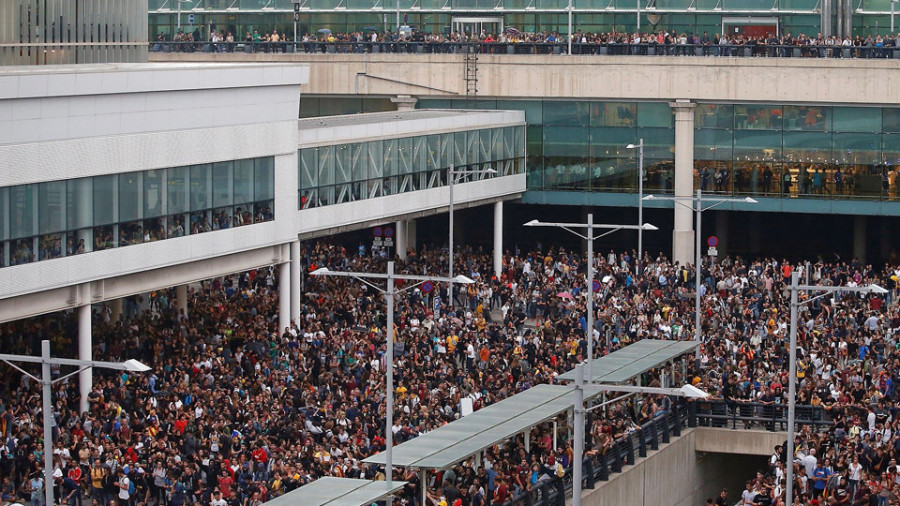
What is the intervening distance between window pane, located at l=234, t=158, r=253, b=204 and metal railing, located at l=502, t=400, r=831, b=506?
46.8 ft

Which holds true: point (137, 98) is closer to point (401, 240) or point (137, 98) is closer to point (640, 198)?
point (640, 198)

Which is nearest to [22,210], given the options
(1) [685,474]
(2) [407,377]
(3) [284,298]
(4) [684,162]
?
(2) [407,377]

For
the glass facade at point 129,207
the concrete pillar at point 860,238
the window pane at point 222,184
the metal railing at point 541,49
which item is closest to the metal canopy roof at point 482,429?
the glass facade at point 129,207

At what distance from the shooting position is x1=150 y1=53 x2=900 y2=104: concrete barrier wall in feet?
245

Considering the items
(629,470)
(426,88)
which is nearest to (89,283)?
(629,470)

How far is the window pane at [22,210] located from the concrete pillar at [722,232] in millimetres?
40459

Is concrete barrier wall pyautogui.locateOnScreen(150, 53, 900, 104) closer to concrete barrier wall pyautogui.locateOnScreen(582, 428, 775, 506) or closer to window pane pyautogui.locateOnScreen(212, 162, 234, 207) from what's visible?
concrete barrier wall pyautogui.locateOnScreen(582, 428, 775, 506)

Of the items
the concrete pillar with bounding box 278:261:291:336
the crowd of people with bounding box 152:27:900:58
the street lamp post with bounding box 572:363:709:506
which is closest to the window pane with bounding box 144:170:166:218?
the concrete pillar with bounding box 278:261:291:336

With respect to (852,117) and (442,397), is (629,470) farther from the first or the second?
(852,117)

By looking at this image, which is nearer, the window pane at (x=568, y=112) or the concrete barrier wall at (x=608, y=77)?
the concrete barrier wall at (x=608, y=77)

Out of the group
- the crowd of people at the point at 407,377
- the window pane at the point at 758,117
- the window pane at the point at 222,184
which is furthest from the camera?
the window pane at the point at 758,117

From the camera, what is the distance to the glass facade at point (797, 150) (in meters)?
75.4

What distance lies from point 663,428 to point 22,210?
58.8 ft

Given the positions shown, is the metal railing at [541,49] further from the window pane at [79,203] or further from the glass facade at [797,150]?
the window pane at [79,203]
